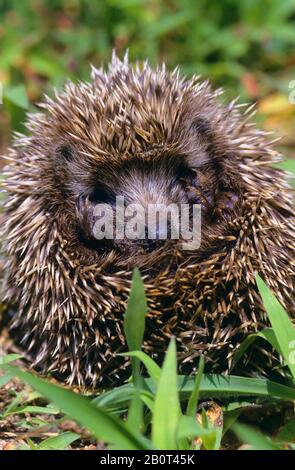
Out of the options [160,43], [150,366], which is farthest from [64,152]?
[160,43]

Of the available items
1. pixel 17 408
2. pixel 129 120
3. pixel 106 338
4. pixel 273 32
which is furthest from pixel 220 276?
pixel 273 32

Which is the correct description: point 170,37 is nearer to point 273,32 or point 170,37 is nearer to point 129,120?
point 273,32

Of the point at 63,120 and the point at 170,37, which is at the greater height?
the point at 170,37

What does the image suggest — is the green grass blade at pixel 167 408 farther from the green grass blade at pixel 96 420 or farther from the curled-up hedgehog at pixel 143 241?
the curled-up hedgehog at pixel 143 241

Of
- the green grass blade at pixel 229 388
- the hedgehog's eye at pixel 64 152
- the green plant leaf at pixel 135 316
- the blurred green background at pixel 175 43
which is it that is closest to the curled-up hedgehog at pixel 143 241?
the hedgehog's eye at pixel 64 152

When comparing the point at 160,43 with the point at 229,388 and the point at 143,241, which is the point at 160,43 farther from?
the point at 229,388

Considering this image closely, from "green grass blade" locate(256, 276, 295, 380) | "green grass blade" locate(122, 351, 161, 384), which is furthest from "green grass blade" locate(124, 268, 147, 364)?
"green grass blade" locate(256, 276, 295, 380)
